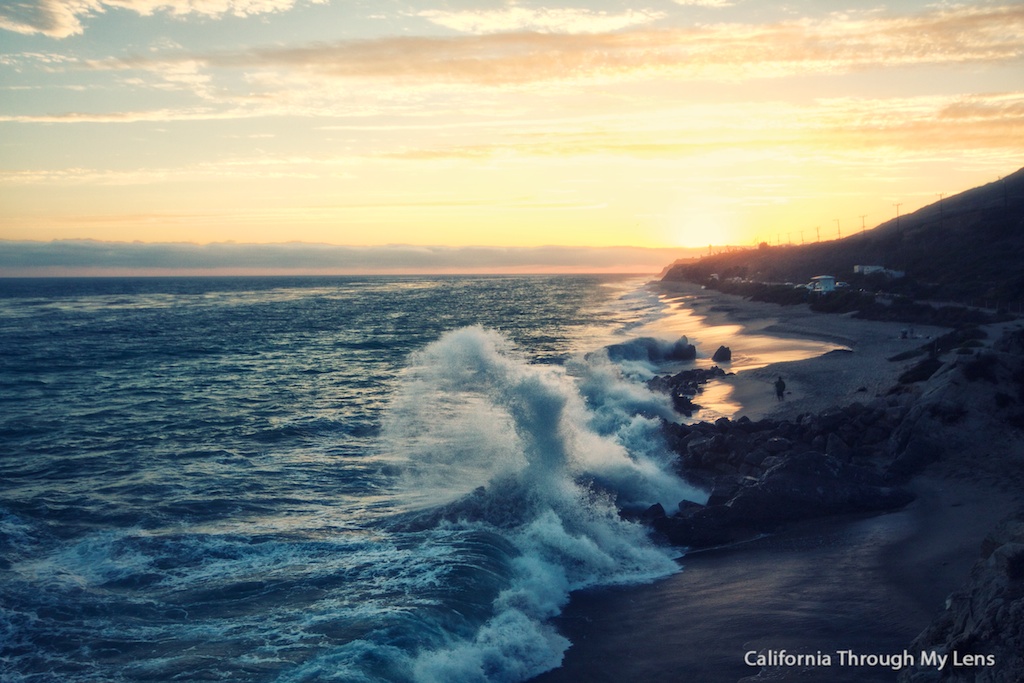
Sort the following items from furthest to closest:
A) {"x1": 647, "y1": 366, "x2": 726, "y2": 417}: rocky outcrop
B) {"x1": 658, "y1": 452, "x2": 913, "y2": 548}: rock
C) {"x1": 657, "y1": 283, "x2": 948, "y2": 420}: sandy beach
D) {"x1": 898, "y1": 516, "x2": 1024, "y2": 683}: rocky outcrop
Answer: {"x1": 647, "y1": 366, "x2": 726, "y2": 417}: rocky outcrop → {"x1": 657, "y1": 283, "x2": 948, "y2": 420}: sandy beach → {"x1": 658, "y1": 452, "x2": 913, "y2": 548}: rock → {"x1": 898, "y1": 516, "x2": 1024, "y2": 683}: rocky outcrop

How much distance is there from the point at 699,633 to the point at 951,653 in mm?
4143

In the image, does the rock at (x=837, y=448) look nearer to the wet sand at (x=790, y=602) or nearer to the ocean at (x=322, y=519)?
the wet sand at (x=790, y=602)

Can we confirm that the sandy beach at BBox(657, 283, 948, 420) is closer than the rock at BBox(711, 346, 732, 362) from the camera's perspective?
Yes

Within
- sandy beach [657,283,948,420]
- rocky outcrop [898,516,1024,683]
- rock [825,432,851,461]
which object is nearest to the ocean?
rock [825,432,851,461]

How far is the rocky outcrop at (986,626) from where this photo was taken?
6703 mm

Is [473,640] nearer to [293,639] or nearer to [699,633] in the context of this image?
[293,639]

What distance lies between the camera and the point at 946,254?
7325 centimetres

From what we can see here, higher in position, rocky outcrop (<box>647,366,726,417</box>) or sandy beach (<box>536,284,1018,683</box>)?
rocky outcrop (<box>647,366,726,417</box>)

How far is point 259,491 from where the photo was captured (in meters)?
18.5

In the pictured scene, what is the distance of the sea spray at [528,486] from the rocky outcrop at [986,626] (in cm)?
510

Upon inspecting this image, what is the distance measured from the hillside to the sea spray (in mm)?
37852

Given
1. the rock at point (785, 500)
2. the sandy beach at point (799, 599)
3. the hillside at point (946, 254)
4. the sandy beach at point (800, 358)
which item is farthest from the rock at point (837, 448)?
the hillside at point (946, 254)

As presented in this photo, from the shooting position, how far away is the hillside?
189 ft

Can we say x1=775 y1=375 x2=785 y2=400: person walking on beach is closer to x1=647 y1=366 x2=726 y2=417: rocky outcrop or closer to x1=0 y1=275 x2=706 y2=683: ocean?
x1=647 y1=366 x2=726 y2=417: rocky outcrop
